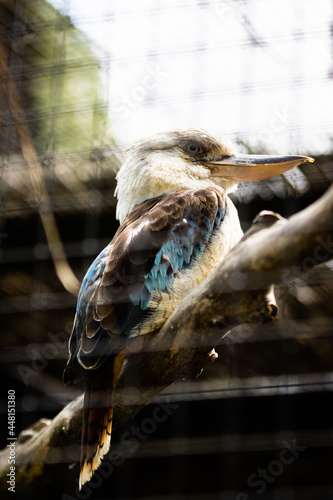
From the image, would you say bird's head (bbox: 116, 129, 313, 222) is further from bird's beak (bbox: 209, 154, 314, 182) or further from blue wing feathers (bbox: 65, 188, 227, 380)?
blue wing feathers (bbox: 65, 188, 227, 380)

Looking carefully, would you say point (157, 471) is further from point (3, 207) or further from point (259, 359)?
point (3, 207)

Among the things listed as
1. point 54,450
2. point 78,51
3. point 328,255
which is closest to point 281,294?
point 54,450

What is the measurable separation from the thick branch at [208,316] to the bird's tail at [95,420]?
0.08 m

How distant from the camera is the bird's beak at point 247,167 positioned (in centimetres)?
161

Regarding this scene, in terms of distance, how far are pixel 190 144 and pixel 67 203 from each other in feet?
2.45

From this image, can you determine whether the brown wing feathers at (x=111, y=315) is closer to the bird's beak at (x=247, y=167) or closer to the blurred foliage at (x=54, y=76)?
the bird's beak at (x=247, y=167)

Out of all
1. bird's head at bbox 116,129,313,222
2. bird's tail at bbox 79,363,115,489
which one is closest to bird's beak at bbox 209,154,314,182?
bird's head at bbox 116,129,313,222

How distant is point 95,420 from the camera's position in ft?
4.31

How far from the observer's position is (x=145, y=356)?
1.37 meters

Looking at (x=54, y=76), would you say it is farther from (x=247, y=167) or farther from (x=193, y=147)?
(x=247, y=167)

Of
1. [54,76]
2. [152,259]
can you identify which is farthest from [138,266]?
[54,76]

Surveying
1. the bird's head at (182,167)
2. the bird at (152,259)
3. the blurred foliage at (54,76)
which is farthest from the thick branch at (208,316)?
the blurred foliage at (54,76)

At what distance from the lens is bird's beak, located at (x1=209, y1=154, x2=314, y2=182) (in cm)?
161

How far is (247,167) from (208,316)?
654 mm
